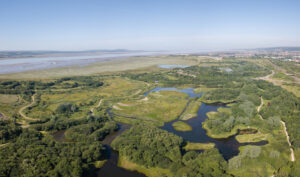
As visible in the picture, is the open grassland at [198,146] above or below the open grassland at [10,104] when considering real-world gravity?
below

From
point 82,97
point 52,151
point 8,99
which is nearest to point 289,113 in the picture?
point 52,151

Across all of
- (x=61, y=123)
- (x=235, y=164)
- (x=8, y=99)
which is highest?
(x=8, y=99)

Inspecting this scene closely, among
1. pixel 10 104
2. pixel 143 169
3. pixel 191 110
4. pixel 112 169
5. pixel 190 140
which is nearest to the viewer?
pixel 143 169

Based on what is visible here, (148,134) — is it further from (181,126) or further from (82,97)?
(82,97)

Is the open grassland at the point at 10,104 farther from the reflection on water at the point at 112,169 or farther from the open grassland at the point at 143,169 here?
the open grassland at the point at 143,169

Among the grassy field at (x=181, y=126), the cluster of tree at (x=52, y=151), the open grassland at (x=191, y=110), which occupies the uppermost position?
the cluster of tree at (x=52, y=151)

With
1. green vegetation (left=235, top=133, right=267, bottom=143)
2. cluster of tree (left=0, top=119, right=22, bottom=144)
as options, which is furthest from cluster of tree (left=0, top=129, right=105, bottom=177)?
green vegetation (left=235, top=133, right=267, bottom=143)

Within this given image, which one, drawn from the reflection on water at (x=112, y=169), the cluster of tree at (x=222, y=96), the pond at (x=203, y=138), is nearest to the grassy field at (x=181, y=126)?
the pond at (x=203, y=138)
